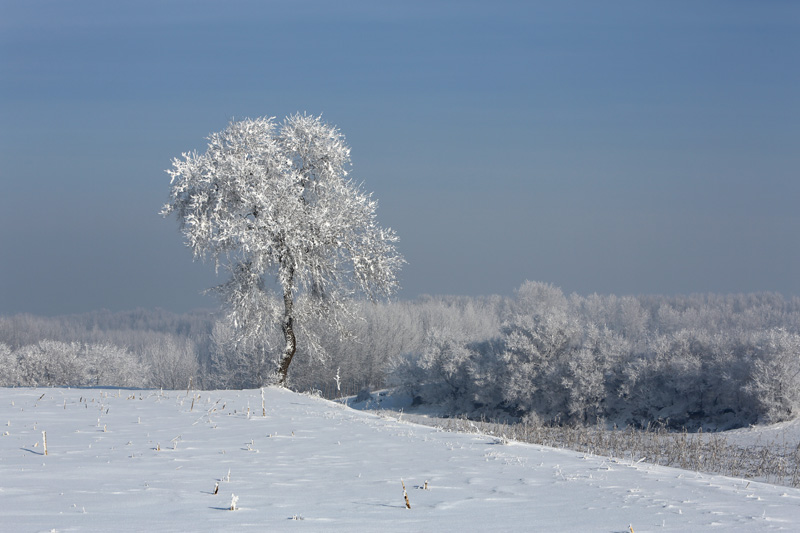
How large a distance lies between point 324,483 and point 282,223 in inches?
602

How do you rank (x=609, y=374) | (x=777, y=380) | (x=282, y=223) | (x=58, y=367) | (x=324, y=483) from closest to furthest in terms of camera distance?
(x=324, y=483)
(x=282, y=223)
(x=777, y=380)
(x=609, y=374)
(x=58, y=367)

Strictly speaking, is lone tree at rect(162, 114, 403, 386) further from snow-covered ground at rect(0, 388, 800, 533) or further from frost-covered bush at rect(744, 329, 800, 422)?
frost-covered bush at rect(744, 329, 800, 422)

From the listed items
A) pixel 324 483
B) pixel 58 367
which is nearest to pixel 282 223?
pixel 324 483

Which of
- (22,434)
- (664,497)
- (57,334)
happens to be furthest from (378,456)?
(57,334)

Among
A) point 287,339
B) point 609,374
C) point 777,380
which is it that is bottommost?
point 609,374

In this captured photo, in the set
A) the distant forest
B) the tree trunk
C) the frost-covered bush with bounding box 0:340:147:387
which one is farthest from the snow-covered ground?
the frost-covered bush with bounding box 0:340:147:387

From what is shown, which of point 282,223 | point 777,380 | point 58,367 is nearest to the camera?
point 282,223

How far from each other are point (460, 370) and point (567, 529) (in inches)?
1855

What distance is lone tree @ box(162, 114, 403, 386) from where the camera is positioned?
922 inches

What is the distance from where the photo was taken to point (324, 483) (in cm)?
866

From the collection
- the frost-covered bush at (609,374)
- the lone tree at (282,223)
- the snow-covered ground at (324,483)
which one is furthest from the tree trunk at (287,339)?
the frost-covered bush at (609,374)

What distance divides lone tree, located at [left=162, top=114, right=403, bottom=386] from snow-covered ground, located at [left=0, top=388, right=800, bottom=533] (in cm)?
969

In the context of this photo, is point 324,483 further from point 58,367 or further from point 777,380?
point 58,367

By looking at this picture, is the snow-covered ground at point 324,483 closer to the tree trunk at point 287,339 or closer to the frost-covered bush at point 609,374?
the tree trunk at point 287,339
